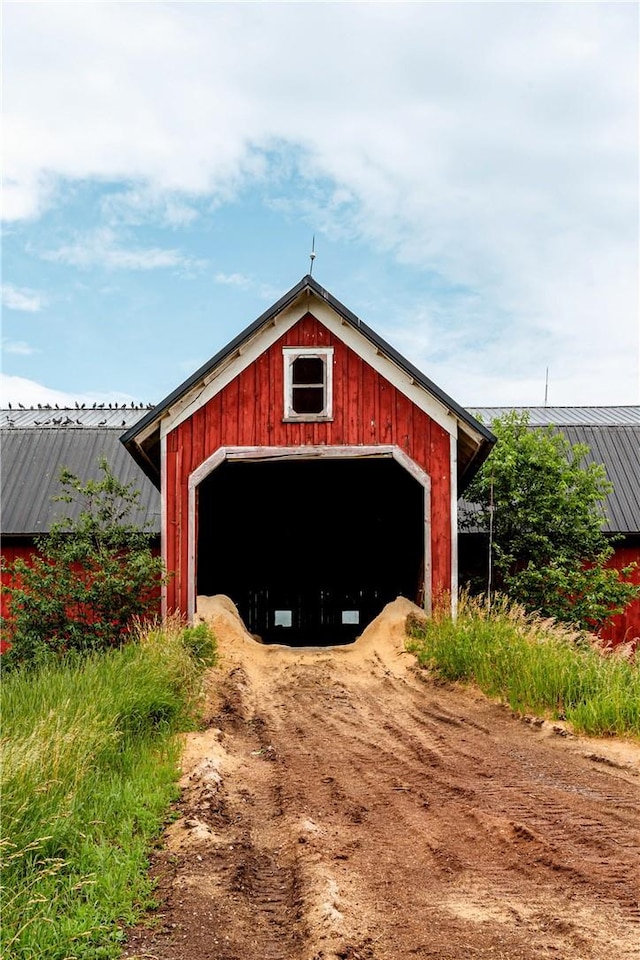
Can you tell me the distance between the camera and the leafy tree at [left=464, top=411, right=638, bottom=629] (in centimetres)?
1683

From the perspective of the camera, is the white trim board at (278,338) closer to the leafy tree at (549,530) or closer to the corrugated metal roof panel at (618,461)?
the leafy tree at (549,530)

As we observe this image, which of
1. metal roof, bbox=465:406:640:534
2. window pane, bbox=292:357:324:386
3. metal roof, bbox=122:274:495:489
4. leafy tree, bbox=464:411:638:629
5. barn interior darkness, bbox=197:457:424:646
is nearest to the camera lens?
metal roof, bbox=122:274:495:489

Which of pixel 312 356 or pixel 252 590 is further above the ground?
pixel 312 356

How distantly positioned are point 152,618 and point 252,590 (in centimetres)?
674

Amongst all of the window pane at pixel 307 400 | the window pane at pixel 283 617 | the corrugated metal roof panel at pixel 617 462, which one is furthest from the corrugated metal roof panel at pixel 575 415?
the window pane at pixel 283 617

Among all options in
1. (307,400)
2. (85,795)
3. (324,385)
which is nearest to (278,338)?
(324,385)

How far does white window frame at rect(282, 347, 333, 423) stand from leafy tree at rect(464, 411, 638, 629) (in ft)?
13.3

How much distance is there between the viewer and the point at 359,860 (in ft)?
18.4

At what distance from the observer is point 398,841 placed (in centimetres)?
598

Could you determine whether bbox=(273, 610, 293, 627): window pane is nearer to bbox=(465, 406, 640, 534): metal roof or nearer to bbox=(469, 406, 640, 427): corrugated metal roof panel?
bbox=(465, 406, 640, 534): metal roof

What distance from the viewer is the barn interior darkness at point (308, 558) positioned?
69.1 ft

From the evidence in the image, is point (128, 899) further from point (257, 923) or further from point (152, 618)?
point (152, 618)

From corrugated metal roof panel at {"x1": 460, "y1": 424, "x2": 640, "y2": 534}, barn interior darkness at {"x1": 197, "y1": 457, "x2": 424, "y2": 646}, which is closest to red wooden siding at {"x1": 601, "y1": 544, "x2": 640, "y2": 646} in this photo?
corrugated metal roof panel at {"x1": 460, "y1": 424, "x2": 640, "y2": 534}

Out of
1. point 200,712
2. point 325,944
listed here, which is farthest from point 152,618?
point 325,944
